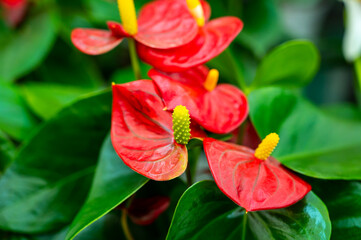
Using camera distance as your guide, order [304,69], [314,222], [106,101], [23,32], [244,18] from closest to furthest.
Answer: [314,222]
[106,101]
[304,69]
[23,32]
[244,18]

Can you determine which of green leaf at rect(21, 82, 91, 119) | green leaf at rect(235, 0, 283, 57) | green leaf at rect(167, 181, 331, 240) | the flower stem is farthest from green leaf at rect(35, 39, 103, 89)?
green leaf at rect(167, 181, 331, 240)

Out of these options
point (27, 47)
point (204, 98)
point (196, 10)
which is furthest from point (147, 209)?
point (27, 47)

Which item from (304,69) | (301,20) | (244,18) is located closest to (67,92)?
(304,69)

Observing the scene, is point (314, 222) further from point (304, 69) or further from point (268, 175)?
point (304, 69)

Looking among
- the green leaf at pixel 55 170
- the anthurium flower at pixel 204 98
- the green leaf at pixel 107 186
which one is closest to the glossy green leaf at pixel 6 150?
the green leaf at pixel 55 170

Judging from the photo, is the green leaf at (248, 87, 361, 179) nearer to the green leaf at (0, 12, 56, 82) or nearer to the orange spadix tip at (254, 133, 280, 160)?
the orange spadix tip at (254, 133, 280, 160)

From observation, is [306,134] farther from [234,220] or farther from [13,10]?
[13,10]
